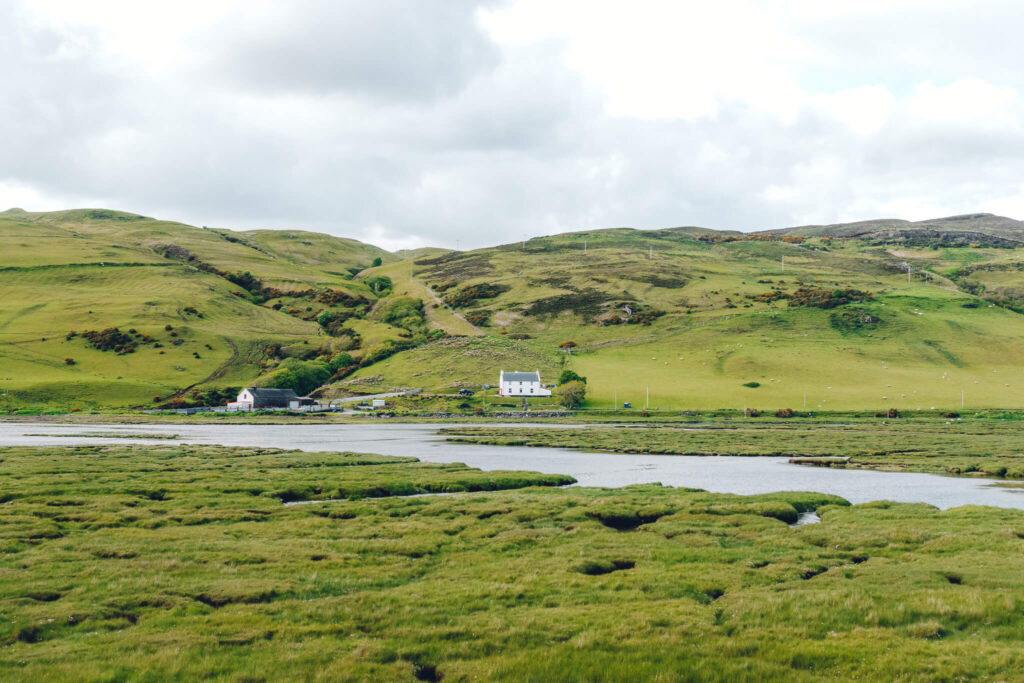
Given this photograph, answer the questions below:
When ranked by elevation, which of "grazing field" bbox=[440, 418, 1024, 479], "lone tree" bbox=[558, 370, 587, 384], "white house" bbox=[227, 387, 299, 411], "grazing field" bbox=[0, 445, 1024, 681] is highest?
"lone tree" bbox=[558, 370, 587, 384]

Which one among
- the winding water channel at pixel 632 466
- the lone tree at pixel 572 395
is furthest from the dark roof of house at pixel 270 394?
the lone tree at pixel 572 395

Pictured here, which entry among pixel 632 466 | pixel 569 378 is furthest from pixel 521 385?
pixel 632 466

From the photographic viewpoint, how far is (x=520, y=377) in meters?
181

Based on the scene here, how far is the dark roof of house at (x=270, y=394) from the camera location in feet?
610

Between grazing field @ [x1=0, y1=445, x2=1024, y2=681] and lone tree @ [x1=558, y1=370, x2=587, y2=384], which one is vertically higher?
lone tree @ [x1=558, y1=370, x2=587, y2=384]

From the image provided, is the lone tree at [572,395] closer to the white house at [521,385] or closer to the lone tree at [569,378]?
the lone tree at [569,378]

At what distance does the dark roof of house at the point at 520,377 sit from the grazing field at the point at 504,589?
136534 mm

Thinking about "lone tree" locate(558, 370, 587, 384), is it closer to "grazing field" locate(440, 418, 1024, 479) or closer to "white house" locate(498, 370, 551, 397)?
"white house" locate(498, 370, 551, 397)

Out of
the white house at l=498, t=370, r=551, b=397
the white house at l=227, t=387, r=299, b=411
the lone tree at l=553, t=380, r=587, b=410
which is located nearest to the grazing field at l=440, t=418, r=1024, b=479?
the lone tree at l=553, t=380, r=587, b=410

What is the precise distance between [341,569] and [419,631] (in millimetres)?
8240

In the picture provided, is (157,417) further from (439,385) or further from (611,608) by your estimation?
(611,608)

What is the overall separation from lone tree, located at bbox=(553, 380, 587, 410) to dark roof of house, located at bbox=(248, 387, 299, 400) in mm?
73488

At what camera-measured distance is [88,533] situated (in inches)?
1254

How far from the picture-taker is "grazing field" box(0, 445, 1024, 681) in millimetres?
16500
